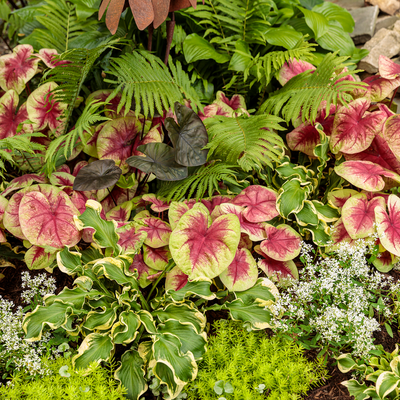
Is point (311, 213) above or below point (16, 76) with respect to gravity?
below

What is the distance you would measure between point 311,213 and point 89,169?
4.38 ft

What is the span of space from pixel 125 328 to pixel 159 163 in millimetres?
922

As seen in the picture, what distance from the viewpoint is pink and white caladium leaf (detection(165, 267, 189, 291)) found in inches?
79.4

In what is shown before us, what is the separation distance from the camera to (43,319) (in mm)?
1685

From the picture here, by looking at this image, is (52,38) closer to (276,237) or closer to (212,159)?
(212,159)

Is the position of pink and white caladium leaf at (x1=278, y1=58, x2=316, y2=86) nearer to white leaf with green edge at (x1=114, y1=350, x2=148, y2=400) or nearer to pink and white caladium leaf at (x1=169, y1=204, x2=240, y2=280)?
pink and white caladium leaf at (x1=169, y1=204, x2=240, y2=280)

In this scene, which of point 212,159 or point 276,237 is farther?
point 212,159

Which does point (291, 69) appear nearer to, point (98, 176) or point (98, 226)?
point (98, 176)

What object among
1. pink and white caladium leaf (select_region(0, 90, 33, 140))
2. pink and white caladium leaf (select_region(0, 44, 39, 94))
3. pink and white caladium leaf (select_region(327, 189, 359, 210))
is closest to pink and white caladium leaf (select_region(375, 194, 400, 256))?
pink and white caladium leaf (select_region(327, 189, 359, 210))

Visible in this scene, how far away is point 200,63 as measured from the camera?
287cm

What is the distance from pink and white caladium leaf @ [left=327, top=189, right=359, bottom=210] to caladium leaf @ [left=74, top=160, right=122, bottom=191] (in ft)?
4.48

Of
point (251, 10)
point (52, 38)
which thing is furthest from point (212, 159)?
point (52, 38)

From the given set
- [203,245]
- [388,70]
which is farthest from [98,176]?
[388,70]

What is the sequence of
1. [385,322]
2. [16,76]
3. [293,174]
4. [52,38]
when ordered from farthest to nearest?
[52,38] < [16,76] < [293,174] < [385,322]
